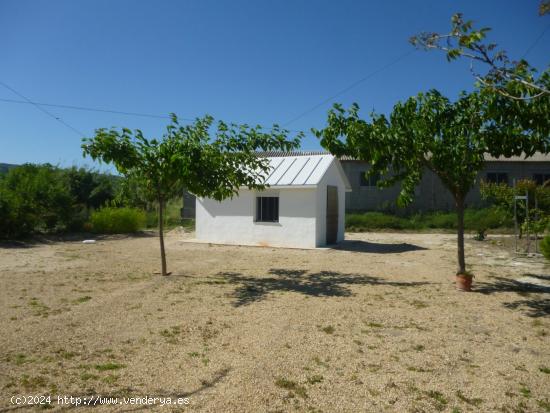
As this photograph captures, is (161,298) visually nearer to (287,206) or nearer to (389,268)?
(389,268)

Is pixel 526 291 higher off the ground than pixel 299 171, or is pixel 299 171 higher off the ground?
pixel 299 171

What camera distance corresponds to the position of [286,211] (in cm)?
1574

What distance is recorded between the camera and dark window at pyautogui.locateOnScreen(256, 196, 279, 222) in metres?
16.1

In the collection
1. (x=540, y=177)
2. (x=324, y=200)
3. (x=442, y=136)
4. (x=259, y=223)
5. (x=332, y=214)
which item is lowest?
(x=259, y=223)

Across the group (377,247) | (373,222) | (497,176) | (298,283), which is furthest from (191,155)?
(497,176)

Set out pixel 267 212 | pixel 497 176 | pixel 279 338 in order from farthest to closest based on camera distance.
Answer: pixel 497 176, pixel 267 212, pixel 279 338

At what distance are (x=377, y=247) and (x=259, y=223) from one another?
462 cm

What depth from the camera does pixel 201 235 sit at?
57.0 feet

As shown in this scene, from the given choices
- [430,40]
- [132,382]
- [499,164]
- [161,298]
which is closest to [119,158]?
[161,298]

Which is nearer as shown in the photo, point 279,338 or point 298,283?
point 279,338

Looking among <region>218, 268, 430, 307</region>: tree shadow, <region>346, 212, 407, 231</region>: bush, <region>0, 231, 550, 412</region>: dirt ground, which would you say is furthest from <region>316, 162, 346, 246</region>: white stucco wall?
<region>346, 212, 407, 231</region>: bush

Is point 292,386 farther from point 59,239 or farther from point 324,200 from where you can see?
point 59,239

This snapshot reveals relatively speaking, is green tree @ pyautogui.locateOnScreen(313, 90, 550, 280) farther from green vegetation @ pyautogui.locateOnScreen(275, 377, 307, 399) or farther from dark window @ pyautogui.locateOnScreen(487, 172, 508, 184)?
dark window @ pyautogui.locateOnScreen(487, 172, 508, 184)

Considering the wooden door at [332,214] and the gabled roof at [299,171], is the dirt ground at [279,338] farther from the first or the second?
the wooden door at [332,214]
